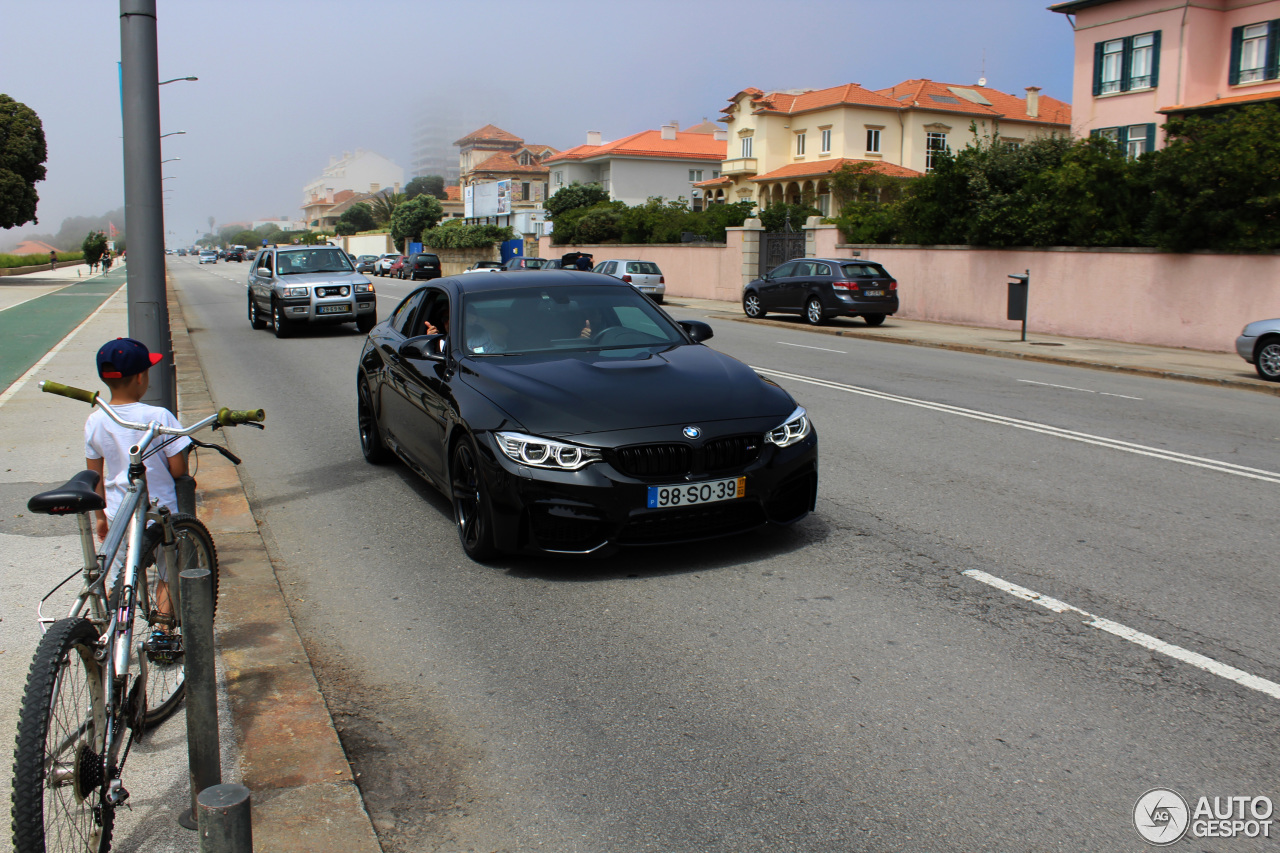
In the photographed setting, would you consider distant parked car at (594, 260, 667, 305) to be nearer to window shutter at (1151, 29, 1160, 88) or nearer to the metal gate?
the metal gate

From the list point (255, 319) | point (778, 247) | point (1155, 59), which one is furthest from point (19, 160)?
point (1155, 59)

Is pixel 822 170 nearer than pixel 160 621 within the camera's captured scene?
No

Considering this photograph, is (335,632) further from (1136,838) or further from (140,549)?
(1136,838)

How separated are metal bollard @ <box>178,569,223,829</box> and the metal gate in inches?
1256

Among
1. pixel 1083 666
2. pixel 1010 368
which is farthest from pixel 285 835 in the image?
pixel 1010 368

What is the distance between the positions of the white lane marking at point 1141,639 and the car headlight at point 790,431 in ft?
3.67

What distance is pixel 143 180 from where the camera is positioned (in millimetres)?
6395

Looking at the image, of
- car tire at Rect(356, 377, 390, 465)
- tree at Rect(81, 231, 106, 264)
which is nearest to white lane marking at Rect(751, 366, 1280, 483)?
car tire at Rect(356, 377, 390, 465)

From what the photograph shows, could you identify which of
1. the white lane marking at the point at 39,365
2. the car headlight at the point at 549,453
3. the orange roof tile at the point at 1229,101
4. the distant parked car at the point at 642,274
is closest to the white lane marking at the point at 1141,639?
the car headlight at the point at 549,453

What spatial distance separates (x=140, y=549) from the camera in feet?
11.0

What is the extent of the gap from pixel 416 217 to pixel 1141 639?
102960 millimetres

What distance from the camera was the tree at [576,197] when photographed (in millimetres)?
77938

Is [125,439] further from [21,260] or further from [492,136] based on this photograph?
[492,136]

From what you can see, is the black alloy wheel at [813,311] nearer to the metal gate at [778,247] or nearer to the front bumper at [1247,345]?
the metal gate at [778,247]
